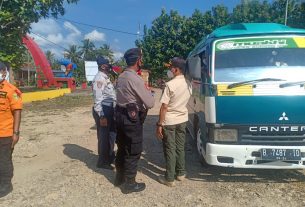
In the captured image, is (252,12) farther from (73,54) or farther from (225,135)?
(73,54)

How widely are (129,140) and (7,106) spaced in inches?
68.9

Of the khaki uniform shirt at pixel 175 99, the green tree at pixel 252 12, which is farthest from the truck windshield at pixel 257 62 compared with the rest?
the green tree at pixel 252 12

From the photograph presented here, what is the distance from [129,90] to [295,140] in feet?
8.21

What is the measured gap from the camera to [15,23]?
15.3 meters

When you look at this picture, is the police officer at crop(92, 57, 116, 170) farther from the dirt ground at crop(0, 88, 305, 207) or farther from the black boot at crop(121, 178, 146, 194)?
the black boot at crop(121, 178, 146, 194)

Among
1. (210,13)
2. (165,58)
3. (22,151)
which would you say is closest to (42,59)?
(165,58)

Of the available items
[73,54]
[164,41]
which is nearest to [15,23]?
[164,41]

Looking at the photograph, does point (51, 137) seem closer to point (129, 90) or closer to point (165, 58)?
point (129, 90)

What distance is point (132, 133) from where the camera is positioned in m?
5.05

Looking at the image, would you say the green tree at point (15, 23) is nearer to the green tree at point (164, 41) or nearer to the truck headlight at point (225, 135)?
the truck headlight at point (225, 135)

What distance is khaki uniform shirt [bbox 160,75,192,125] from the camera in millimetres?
5359

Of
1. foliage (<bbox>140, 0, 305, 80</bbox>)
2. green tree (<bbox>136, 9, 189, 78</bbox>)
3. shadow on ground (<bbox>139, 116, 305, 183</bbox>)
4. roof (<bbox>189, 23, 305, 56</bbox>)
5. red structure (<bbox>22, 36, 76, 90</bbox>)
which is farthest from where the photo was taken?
green tree (<bbox>136, 9, 189, 78</bbox>)

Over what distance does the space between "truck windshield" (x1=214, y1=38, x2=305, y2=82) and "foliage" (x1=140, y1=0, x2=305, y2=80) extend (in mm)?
19721

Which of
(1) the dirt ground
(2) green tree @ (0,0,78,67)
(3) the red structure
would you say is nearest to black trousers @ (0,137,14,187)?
(1) the dirt ground
